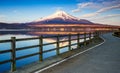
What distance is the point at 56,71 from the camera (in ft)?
27.9

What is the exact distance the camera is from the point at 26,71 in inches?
334

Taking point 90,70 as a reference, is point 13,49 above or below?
above

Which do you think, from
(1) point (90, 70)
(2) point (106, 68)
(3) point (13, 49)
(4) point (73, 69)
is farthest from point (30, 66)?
(2) point (106, 68)

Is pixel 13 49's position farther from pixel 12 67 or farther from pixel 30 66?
pixel 30 66

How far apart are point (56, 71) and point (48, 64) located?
161 cm

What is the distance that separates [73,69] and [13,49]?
2712mm

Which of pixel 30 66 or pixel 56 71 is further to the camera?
pixel 30 66

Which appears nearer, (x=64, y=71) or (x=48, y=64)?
(x=64, y=71)

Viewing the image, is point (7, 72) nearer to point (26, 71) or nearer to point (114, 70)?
point (26, 71)

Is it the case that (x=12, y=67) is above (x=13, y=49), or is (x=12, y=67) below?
below

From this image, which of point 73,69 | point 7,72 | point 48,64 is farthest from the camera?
point 48,64

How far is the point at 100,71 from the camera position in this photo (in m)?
8.63

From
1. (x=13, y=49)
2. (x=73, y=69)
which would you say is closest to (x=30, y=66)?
(x=13, y=49)

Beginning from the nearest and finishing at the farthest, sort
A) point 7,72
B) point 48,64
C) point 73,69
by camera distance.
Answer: point 7,72, point 73,69, point 48,64
